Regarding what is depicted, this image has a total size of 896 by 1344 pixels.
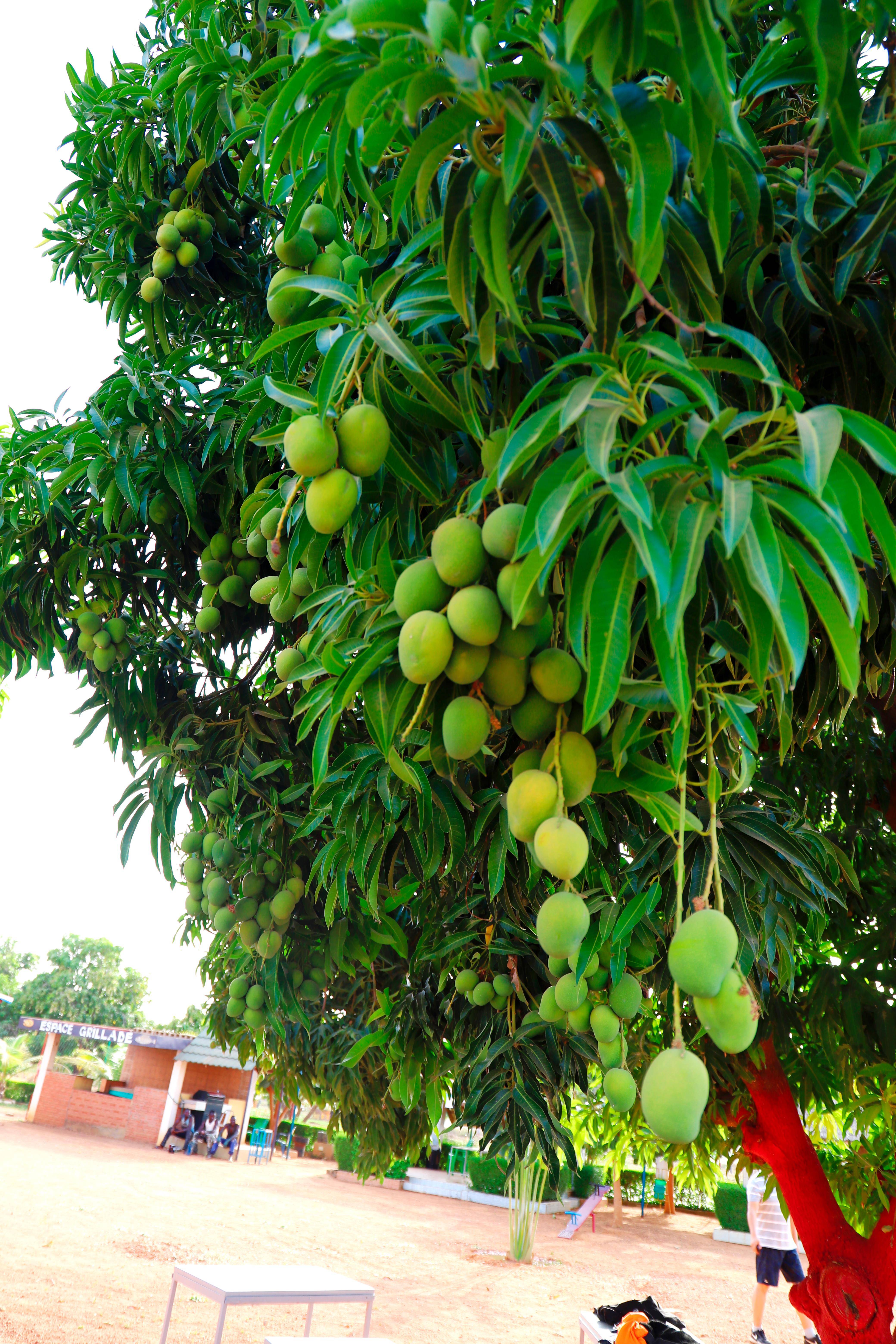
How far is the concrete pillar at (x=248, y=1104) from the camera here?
20.1 metres

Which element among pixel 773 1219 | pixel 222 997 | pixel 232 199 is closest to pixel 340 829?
pixel 232 199

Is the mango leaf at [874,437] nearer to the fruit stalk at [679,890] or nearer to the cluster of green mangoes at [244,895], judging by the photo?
the fruit stalk at [679,890]

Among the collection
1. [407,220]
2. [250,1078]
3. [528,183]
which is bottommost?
[250,1078]

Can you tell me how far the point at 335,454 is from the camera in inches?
36.9

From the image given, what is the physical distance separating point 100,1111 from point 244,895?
2093 cm

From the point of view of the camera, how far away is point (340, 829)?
186 centimetres

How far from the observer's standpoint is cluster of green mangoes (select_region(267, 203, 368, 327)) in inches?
50.8

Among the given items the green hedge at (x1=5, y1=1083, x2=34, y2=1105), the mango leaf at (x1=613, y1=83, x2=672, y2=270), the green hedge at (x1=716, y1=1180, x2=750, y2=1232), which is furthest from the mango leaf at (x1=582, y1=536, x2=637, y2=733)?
the green hedge at (x1=5, y1=1083, x2=34, y2=1105)

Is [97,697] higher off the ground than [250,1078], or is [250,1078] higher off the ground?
[97,697]

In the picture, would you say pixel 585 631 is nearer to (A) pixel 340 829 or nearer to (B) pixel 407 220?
(B) pixel 407 220

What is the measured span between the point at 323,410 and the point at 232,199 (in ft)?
6.85

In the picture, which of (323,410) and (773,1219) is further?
(773,1219)

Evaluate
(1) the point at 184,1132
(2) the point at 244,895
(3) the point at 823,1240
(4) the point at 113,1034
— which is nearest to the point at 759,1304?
(3) the point at 823,1240

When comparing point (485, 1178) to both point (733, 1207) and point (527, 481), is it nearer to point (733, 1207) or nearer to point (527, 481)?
point (733, 1207)
